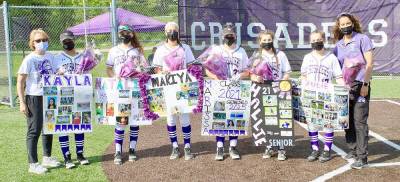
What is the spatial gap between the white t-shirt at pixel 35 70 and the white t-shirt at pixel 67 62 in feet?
0.46

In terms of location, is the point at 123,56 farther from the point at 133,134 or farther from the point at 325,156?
the point at 325,156

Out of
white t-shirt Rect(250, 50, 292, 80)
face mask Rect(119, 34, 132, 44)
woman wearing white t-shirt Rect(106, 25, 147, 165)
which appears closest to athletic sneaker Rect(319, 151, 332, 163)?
white t-shirt Rect(250, 50, 292, 80)

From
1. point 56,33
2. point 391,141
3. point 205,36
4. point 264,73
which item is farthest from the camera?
point 56,33

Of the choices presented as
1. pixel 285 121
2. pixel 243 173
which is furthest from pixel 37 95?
pixel 285 121

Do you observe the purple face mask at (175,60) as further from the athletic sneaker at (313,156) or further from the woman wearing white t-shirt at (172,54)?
the athletic sneaker at (313,156)

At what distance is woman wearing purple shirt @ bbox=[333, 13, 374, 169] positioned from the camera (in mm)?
6613

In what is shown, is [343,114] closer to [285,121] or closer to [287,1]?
[285,121]

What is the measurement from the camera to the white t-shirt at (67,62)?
6.91 metres

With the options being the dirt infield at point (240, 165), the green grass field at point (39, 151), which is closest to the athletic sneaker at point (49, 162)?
the green grass field at point (39, 151)

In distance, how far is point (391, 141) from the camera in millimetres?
8320

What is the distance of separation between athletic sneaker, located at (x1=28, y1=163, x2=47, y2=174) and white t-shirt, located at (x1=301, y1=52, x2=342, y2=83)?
13.4 ft

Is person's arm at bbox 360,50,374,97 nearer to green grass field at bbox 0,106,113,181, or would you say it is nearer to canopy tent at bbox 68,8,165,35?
green grass field at bbox 0,106,113,181

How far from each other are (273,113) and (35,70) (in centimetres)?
355

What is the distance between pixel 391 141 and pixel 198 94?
11.9 feet
